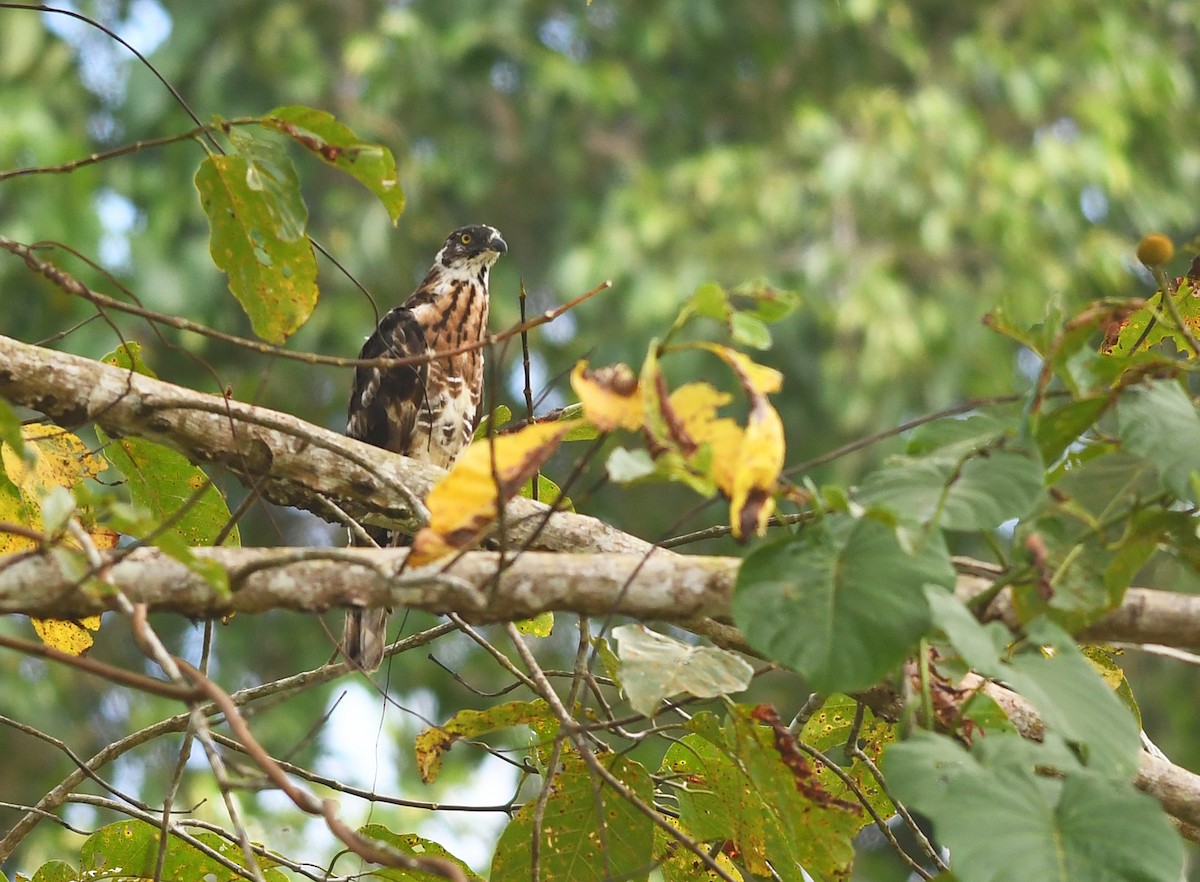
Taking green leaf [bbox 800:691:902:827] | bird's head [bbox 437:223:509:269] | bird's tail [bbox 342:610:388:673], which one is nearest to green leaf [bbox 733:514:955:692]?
green leaf [bbox 800:691:902:827]

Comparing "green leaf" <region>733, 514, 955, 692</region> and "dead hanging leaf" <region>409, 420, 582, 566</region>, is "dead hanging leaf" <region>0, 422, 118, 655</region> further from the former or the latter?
"green leaf" <region>733, 514, 955, 692</region>

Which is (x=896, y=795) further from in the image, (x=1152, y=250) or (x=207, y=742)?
(x=207, y=742)

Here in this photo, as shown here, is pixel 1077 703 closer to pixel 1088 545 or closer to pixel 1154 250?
pixel 1088 545

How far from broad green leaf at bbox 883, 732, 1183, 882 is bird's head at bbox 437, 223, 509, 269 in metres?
3.05

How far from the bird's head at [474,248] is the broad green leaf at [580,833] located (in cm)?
235

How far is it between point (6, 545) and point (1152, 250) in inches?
64.3

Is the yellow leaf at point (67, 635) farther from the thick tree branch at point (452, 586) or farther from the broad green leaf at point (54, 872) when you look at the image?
the thick tree branch at point (452, 586)

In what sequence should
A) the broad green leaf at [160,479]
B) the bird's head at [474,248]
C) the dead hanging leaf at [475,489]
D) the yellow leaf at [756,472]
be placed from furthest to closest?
the bird's head at [474,248] < the broad green leaf at [160,479] < the dead hanging leaf at [475,489] < the yellow leaf at [756,472]

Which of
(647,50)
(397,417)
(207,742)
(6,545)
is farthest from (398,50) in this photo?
(207,742)

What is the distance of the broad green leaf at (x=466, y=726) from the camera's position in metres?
1.99

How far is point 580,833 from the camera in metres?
1.99

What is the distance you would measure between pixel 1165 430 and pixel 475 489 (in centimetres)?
67

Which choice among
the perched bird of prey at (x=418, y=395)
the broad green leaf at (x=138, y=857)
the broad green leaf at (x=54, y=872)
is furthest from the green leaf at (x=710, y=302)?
the perched bird of prey at (x=418, y=395)

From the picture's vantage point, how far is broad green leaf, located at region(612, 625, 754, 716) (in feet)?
5.61
